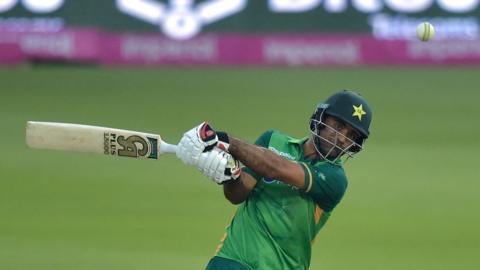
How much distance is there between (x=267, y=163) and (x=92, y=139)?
111cm

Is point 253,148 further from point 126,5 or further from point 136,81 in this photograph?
point 126,5

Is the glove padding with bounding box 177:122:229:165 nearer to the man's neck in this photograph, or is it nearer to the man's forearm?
the man's forearm

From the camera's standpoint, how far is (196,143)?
5957 mm

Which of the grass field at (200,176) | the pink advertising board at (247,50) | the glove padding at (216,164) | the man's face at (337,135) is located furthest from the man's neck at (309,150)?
the pink advertising board at (247,50)

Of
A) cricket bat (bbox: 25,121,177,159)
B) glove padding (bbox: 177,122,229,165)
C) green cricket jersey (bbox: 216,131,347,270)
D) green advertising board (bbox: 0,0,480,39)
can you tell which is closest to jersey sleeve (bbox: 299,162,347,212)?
green cricket jersey (bbox: 216,131,347,270)

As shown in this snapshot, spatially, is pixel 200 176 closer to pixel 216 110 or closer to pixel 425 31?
pixel 216 110

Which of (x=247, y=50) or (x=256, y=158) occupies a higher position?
(x=247, y=50)

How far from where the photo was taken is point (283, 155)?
6.51 meters

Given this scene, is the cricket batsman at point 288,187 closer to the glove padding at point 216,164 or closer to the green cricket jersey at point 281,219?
the green cricket jersey at point 281,219

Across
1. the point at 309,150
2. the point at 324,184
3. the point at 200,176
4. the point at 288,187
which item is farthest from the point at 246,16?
the point at 324,184

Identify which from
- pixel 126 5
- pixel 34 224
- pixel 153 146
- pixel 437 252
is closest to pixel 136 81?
pixel 126 5

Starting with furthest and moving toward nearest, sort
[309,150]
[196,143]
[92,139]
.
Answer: [309,150], [92,139], [196,143]

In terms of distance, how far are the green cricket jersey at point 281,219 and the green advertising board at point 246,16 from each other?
15.0 metres

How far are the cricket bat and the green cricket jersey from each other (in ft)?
2.00
